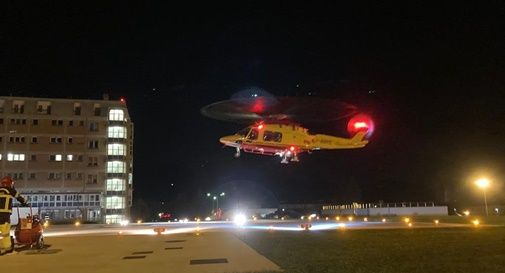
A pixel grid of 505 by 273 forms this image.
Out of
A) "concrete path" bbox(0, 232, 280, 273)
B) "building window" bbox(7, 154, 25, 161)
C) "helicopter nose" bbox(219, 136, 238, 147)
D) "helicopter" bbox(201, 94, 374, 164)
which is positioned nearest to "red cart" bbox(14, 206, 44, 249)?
"concrete path" bbox(0, 232, 280, 273)

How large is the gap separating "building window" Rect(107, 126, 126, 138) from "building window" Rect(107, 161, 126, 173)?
483 cm

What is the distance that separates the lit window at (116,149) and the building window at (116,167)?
67.0 inches

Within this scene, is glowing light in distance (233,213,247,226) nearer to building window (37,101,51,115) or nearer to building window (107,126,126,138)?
building window (107,126,126,138)

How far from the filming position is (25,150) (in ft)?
279

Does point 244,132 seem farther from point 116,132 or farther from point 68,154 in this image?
point 68,154

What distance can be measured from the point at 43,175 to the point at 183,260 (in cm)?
7812

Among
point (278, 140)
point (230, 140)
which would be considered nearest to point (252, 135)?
point (230, 140)

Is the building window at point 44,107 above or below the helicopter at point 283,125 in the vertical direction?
above

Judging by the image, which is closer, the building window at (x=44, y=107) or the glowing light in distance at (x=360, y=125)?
the glowing light in distance at (x=360, y=125)

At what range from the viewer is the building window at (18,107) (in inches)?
3401

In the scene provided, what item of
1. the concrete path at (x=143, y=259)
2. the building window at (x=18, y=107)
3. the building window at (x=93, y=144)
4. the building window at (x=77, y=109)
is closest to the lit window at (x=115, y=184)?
the building window at (x=93, y=144)

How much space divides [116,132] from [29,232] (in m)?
73.7

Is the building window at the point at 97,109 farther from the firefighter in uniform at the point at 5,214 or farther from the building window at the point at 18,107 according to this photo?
the firefighter in uniform at the point at 5,214

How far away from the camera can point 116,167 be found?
92.0m
